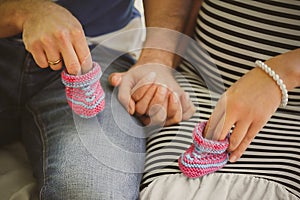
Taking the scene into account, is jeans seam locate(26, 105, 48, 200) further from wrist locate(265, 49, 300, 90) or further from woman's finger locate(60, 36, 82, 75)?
wrist locate(265, 49, 300, 90)

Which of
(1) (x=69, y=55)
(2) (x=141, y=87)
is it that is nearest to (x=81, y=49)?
(1) (x=69, y=55)

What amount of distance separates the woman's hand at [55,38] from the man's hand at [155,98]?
130 mm

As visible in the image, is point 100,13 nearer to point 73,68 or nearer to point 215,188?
point 73,68

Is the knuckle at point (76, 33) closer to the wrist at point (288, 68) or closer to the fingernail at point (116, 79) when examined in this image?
the fingernail at point (116, 79)

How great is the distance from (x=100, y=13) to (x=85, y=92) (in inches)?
9.3

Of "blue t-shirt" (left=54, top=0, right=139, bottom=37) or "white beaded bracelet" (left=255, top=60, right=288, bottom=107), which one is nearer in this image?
"white beaded bracelet" (left=255, top=60, right=288, bottom=107)

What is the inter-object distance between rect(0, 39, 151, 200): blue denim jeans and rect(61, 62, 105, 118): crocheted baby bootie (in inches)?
1.0

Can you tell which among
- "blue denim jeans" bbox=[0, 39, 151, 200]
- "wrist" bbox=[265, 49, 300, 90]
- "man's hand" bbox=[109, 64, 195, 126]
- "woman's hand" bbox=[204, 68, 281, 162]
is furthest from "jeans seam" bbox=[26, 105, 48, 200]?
"wrist" bbox=[265, 49, 300, 90]

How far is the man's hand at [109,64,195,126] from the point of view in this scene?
753 mm

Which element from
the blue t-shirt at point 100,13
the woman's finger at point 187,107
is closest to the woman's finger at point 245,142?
the woman's finger at point 187,107

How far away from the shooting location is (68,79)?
0.66 metres

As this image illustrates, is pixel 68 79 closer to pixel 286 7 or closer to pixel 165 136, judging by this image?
pixel 165 136

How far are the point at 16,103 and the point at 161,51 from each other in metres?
0.29

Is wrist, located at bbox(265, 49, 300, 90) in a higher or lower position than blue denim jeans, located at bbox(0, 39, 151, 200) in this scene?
higher
